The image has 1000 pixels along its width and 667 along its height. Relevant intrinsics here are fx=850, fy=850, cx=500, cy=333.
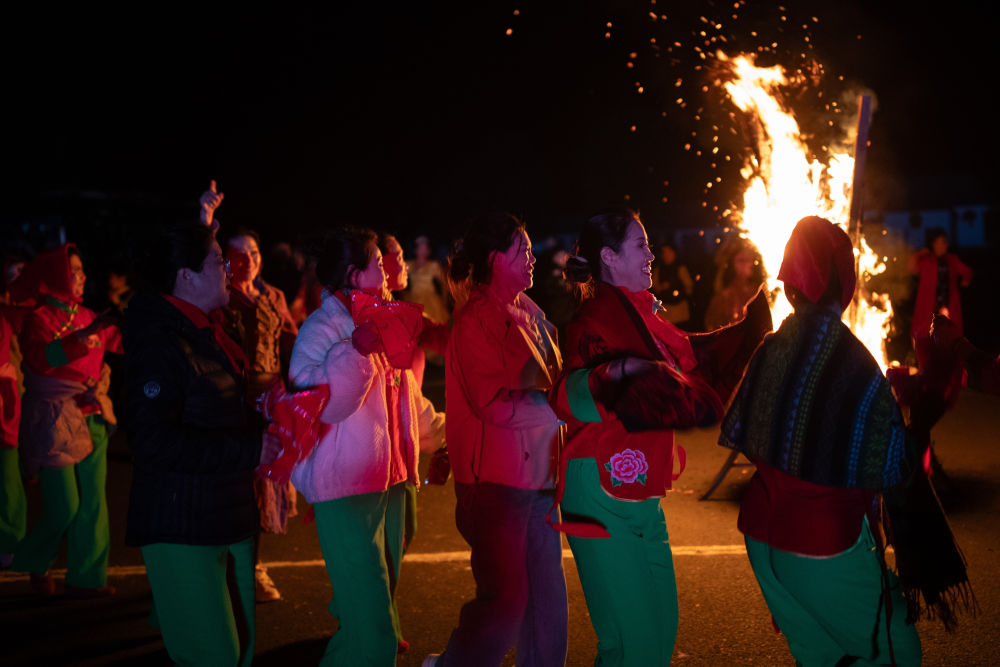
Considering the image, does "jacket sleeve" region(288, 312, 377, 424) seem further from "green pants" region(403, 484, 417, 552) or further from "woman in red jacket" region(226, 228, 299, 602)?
"woman in red jacket" region(226, 228, 299, 602)

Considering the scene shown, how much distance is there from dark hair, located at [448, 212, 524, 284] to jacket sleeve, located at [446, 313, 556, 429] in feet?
0.86

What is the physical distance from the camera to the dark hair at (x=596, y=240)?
10.6 feet

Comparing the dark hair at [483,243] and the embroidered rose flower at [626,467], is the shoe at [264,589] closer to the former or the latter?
the dark hair at [483,243]

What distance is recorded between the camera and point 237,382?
3.03 metres

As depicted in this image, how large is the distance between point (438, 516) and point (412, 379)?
3.10 meters

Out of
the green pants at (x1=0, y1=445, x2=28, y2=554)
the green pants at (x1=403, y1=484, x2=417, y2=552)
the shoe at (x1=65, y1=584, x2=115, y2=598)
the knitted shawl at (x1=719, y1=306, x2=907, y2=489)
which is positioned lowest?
the shoe at (x1=65, y1=584, x2=115, y2=598)

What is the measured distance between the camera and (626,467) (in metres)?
2.97

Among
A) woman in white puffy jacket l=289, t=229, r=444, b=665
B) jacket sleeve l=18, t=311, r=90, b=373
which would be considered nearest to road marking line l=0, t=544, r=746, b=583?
jacket sleeve l=18, t=311, r=90, b=373

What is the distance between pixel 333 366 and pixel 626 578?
1356mm

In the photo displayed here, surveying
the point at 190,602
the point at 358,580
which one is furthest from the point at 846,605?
the point at 190,602

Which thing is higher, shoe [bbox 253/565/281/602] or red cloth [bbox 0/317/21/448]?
red cloth [bbox 0/317/21/448]

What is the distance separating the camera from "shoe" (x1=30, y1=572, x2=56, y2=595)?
513 cm

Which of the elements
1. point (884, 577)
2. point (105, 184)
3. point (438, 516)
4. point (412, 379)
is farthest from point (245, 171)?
point (884, 577)

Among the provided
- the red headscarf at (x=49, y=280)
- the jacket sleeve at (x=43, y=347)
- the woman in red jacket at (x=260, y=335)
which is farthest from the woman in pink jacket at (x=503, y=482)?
the red headscarf at (x=49, y=280)
